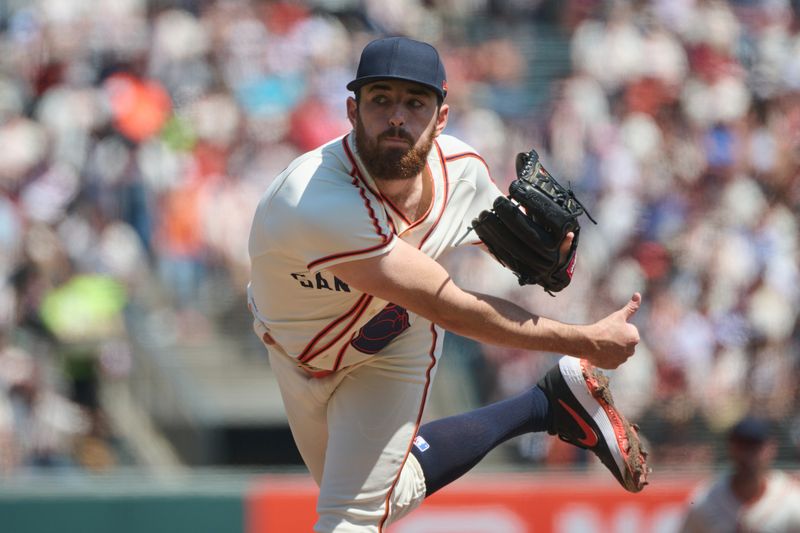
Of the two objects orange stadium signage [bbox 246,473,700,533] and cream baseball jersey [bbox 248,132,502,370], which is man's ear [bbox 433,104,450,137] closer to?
cream baseball jersey [bbox 248,132,502,370]

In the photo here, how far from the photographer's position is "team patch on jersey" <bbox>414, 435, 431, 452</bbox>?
5.06 meters

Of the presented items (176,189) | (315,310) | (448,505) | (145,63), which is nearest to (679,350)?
(448,505)

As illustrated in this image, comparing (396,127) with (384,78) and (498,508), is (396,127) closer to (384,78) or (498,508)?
(384,78)

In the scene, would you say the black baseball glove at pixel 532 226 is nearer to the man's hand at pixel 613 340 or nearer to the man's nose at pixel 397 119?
the man's hand at pixel 613 340

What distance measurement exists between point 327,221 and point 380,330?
0.62 metres

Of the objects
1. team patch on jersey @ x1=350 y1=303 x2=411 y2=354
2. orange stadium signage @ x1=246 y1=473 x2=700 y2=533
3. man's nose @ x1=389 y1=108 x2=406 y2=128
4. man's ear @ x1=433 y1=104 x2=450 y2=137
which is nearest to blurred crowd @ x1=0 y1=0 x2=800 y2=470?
orange stadium signage @ x1=246 y1=473 x2=700 y2=533

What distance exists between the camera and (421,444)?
5074 mm

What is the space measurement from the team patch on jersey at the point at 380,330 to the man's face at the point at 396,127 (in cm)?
56

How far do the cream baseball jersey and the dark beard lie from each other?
6 centimetres

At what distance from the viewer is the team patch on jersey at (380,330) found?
4.78 m

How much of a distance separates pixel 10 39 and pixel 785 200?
23.4 ft

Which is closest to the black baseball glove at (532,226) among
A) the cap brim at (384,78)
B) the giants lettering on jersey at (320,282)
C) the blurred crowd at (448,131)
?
the cap brim at (384,78)

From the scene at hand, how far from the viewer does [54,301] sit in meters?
10.3

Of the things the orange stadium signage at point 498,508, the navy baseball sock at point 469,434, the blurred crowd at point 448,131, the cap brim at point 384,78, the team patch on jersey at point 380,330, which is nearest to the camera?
the cap brim at point 384,78
